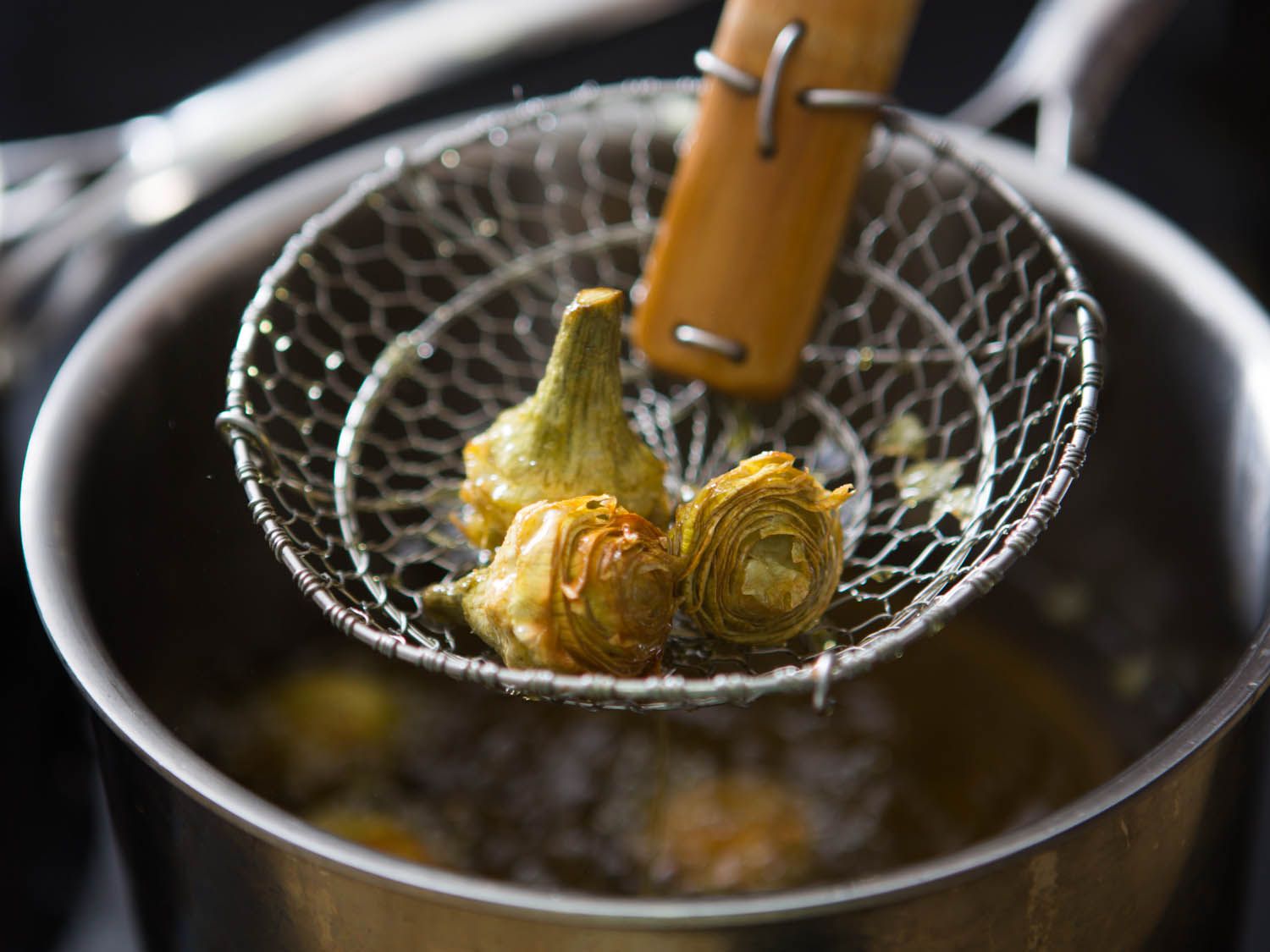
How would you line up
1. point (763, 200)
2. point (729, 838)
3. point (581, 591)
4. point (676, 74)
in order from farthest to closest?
point (676, 74) → point (729, 838) → point (763, 200) → point (581, 591)

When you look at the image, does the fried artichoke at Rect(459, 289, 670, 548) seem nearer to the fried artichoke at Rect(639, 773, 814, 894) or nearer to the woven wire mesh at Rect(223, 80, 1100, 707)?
the woven wire mesh at Rect(223, 80, 1100, 707)

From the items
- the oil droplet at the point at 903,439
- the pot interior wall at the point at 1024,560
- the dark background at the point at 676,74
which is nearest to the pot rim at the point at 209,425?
the pot interior wall at the point at 1024,560

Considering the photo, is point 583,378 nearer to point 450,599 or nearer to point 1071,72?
point 450,599

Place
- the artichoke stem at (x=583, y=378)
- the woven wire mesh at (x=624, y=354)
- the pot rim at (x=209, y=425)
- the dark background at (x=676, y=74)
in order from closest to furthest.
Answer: the pot rim at (x=209, y=425) → the artichoke stem at (x=583, y=378) → the woven wire mesh at (x=624, y=354) → the dark background at (x=676, y=74)

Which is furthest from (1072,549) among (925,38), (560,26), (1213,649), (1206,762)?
(925,38)

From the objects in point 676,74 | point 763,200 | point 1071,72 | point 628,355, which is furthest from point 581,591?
point 676,74

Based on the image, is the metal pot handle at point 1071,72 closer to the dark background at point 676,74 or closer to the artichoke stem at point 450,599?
the dark background at point 676,74

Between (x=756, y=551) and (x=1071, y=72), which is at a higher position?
(x=1071, y=72)
